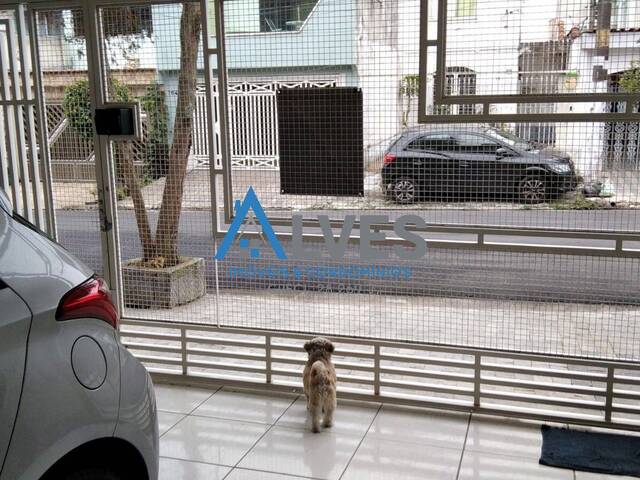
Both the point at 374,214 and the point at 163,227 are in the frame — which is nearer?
the point at 374,214

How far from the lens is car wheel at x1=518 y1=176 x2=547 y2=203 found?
3.04 metres

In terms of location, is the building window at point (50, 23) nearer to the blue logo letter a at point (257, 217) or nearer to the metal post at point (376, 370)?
the blue logo letter a at point (257, 217)

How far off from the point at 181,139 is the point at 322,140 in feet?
2.76

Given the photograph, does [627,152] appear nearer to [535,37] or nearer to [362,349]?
[535,37]

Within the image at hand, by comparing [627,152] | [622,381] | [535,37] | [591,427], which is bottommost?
[591,427]

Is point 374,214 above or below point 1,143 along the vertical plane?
below

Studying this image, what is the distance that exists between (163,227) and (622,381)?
8.65 ft

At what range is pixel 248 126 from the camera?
136 inches

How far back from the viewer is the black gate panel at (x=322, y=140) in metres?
3.25

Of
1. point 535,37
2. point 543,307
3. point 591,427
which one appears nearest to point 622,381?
point 591,427

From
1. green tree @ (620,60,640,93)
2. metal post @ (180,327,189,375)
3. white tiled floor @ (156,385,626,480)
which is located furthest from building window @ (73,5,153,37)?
green tree @ (620,60,640,93)

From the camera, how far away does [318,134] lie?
331 cm

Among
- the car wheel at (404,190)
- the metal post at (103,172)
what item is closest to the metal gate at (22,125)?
the metal post at (103,172)

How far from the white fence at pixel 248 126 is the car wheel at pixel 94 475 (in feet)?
6.73
